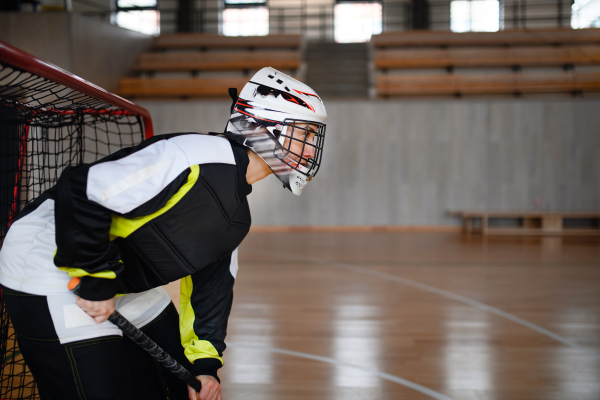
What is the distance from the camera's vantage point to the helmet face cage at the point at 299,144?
1145 millimetres

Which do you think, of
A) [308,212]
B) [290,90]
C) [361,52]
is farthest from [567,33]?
[290,90]

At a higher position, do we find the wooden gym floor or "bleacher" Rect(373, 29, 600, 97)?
"bleacher" Rect(373, 29, 600, 97)

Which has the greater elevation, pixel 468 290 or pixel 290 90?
pixel 290 90

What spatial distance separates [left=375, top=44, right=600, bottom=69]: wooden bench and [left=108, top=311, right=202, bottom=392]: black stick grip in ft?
26.8

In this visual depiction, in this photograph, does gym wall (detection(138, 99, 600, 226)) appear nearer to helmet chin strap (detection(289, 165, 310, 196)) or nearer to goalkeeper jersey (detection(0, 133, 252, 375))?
helmet chin strap (detection(289, 165, 310, 196))

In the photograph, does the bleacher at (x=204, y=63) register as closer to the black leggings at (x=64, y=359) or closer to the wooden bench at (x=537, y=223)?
the wooden bench at (x=537, y=223)

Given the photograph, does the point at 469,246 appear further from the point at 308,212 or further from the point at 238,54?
the point at 238,54

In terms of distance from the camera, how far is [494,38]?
880 cm

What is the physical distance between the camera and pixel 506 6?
398 inches

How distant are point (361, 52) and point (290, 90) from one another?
9.17 metres

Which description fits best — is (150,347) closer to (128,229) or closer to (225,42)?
(128,229)

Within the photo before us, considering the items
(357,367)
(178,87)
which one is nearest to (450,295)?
(357,367)

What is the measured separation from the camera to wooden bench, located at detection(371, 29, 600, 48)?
343 inches

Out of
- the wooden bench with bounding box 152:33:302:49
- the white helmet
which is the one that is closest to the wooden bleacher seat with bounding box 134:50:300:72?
the wooden bench with bounding box 152:33:302:49
